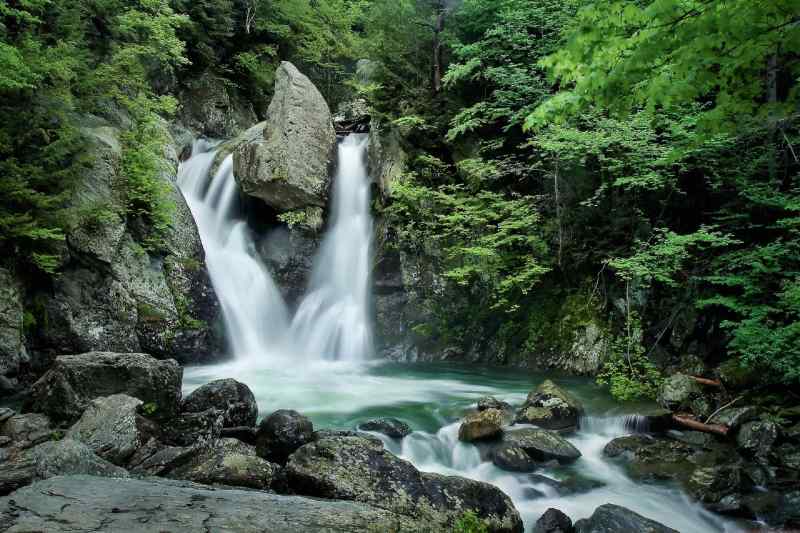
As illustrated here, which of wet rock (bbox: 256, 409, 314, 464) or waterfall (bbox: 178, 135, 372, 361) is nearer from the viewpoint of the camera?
wet rock (bbox: 256, 409, 314, 464)

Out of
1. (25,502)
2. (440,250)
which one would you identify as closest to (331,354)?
(440,250)

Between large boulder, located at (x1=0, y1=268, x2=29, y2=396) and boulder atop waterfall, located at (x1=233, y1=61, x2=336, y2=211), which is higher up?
boulder atop waterfall, located at (x1=233, y1=61, x2=336, y2=211)

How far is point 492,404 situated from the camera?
7832 millimetres

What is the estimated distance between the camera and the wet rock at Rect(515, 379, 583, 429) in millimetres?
7492

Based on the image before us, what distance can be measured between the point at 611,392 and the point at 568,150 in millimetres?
5325

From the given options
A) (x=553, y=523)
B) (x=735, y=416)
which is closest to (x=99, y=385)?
(x=553, y=523)

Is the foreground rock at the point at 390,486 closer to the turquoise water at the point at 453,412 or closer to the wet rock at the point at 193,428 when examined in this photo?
the turquoise water at the point at 453,412

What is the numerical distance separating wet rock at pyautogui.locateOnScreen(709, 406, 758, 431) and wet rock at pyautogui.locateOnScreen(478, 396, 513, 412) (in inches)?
116

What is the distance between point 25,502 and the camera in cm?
287

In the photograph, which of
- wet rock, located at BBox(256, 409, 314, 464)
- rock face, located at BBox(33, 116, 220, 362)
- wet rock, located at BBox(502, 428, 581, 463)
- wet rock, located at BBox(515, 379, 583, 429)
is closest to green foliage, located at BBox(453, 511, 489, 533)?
wet rock, located at BBox(256, 409, 314, 464)

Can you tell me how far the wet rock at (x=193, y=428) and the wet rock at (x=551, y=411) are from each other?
4452 mm

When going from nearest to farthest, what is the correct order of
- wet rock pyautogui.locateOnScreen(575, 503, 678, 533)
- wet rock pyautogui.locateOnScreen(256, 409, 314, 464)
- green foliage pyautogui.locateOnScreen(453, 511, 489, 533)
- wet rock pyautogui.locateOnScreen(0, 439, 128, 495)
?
green foliage pyautogui.locateOnScreen(453, 511, 489, 533), wet rock pyautogui.locateOnScreen(0, 439, 128, 495), wet rock pyautogui.locateOnScreen(575, 503, 678, 533), wet rock pyautogui.locateOnScreen(256, 409, 314, 464)

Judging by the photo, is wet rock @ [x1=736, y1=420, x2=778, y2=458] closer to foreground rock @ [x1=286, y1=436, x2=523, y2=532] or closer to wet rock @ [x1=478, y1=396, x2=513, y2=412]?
wet rock @ [x1=478, y1=396, x2=513, y2=412]

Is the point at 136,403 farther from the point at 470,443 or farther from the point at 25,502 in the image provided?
the point at 470,443
